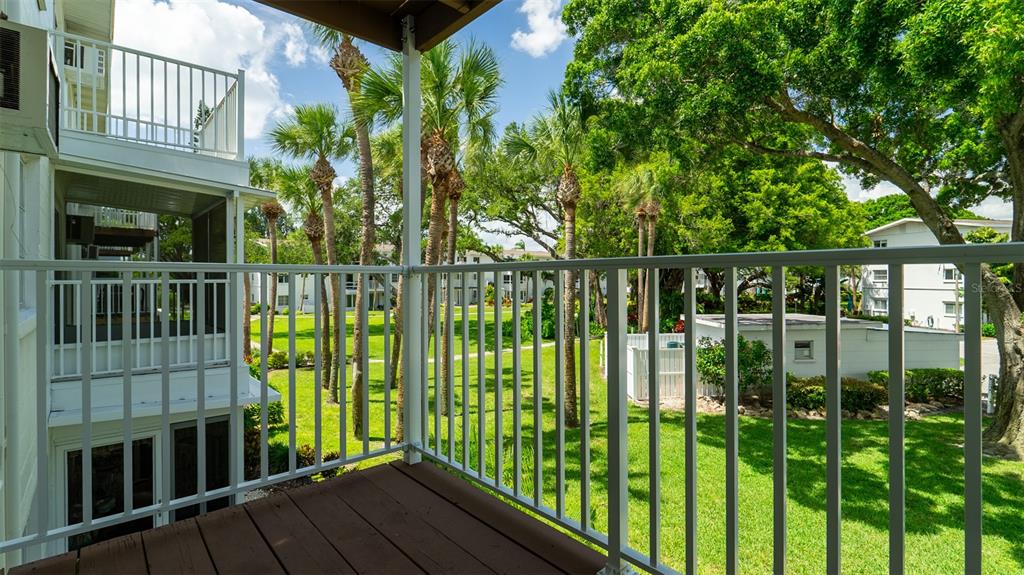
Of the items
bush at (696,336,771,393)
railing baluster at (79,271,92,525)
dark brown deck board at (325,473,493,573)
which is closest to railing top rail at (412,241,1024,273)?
dark brown deck board at (325,473,493,573)

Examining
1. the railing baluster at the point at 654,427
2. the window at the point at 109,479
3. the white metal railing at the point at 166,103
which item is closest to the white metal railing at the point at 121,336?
the window at the point at 109,479

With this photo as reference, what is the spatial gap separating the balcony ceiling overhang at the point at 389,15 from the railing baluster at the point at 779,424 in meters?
1.67

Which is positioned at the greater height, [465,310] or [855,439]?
[465,310]

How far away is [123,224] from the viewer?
344 inches

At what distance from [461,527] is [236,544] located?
0.73 m

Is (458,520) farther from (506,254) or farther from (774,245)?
(506,254)

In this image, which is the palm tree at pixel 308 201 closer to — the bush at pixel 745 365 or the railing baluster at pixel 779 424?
the bush at pixel 745 365

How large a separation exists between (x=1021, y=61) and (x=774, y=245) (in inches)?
399

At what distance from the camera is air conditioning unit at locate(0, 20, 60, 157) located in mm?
1718

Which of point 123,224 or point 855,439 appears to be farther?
point 855,439

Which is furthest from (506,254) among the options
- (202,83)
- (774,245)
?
(202,83)

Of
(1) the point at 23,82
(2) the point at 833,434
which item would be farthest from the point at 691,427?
(1) the point at 23,82

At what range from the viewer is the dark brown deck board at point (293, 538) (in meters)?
1.51

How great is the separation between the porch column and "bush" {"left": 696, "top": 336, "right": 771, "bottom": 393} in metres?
7.79
